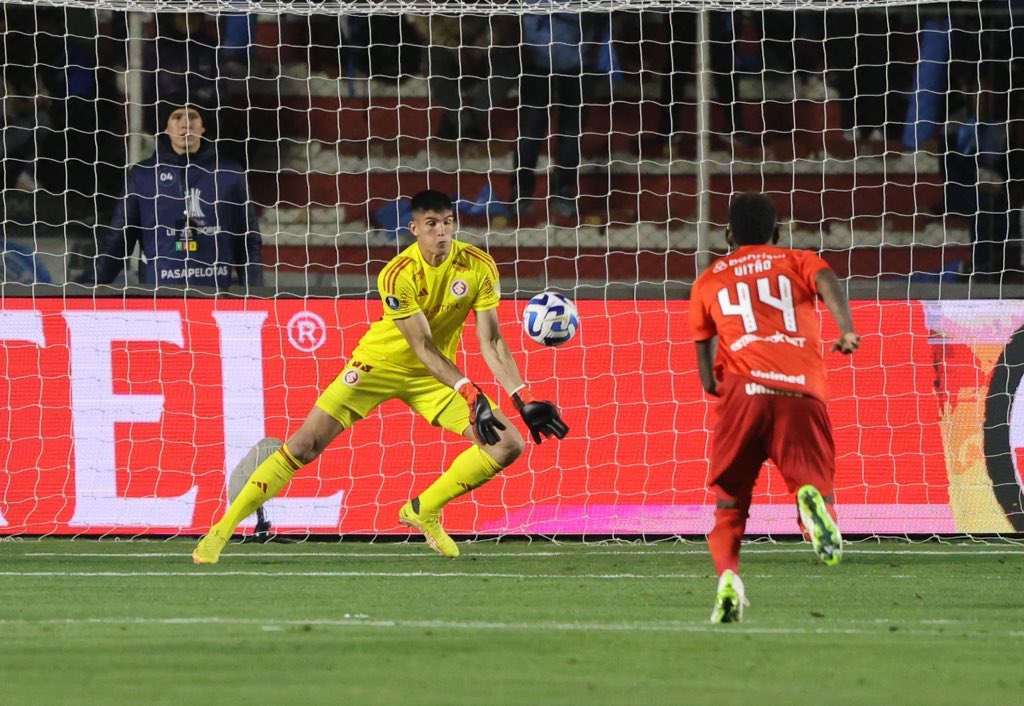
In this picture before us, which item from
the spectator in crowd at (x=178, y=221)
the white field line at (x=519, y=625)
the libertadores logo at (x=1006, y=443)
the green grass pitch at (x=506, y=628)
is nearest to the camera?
the green grass pitch at (x=506, y=628)

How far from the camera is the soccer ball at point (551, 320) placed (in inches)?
353

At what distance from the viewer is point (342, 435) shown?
10.1 meters

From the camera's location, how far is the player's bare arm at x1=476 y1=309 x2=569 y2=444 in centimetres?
832

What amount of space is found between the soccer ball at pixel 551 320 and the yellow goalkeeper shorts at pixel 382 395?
550mm

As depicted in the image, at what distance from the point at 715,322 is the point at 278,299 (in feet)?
13.6

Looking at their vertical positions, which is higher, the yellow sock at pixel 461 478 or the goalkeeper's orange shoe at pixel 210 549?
the yellow sock at pixel 461 478

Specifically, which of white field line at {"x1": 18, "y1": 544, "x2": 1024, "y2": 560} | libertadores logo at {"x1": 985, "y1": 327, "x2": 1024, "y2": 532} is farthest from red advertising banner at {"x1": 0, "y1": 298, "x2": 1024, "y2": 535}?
white field line at {"x1": 18, "y1": 544, "x2": 1024, "y2": 560}

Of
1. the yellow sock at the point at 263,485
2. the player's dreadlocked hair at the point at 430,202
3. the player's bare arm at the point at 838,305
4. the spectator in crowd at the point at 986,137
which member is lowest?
→ the yellow sock at the point at 263,485

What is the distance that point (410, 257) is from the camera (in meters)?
8.99

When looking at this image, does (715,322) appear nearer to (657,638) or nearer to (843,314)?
(843,314)

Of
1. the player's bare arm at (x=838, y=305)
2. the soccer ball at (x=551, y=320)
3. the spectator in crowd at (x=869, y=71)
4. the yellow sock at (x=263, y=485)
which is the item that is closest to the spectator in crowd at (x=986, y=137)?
the spectator in crowd at (x=869, y=71)

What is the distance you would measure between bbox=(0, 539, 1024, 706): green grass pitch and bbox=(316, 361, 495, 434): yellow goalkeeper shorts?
77 centimetres

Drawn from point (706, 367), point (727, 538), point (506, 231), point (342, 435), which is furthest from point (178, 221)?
point (727, 538)

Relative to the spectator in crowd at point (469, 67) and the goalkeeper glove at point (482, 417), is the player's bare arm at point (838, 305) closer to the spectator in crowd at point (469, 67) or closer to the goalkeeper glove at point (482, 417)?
the goalkeeper glove at point (482, 417)
